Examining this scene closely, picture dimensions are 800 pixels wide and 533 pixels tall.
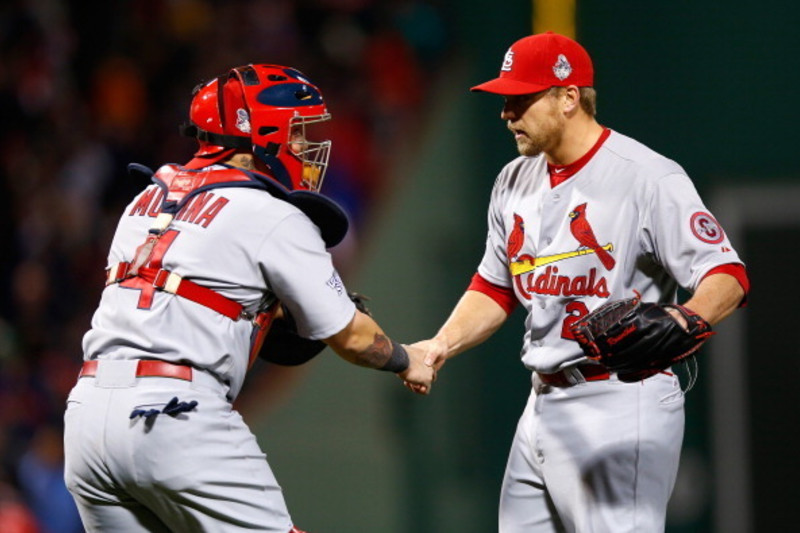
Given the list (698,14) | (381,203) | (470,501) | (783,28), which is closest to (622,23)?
(698,14)

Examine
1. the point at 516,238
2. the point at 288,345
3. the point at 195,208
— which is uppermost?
the point at 195,208

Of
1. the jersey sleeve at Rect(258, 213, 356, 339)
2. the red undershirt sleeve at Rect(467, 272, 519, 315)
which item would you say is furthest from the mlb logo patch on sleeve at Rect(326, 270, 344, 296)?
the red undershirt sleeve at Rect(467, 272, 519, 315)

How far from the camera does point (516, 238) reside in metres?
3.75

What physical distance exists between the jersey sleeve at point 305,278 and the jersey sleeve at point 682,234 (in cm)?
89

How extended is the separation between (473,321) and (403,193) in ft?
8.60

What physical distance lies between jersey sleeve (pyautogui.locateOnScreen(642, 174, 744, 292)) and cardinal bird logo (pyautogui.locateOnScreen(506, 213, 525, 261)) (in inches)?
16.9

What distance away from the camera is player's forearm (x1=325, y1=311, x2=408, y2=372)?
10.9 ft

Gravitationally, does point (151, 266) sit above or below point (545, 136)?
below

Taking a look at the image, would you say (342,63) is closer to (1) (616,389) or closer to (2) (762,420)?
Answer: (2) (762,420)

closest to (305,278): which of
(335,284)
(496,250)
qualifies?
(335,284)

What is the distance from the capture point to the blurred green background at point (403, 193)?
5969mm

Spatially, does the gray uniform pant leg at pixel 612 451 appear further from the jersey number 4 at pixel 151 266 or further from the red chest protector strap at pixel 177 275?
the jersey number 4 at pixel 151 266

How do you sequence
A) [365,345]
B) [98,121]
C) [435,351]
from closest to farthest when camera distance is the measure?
[365,345] → [435,351] → [98,121]

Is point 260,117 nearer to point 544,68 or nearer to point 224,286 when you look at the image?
point 224,286
